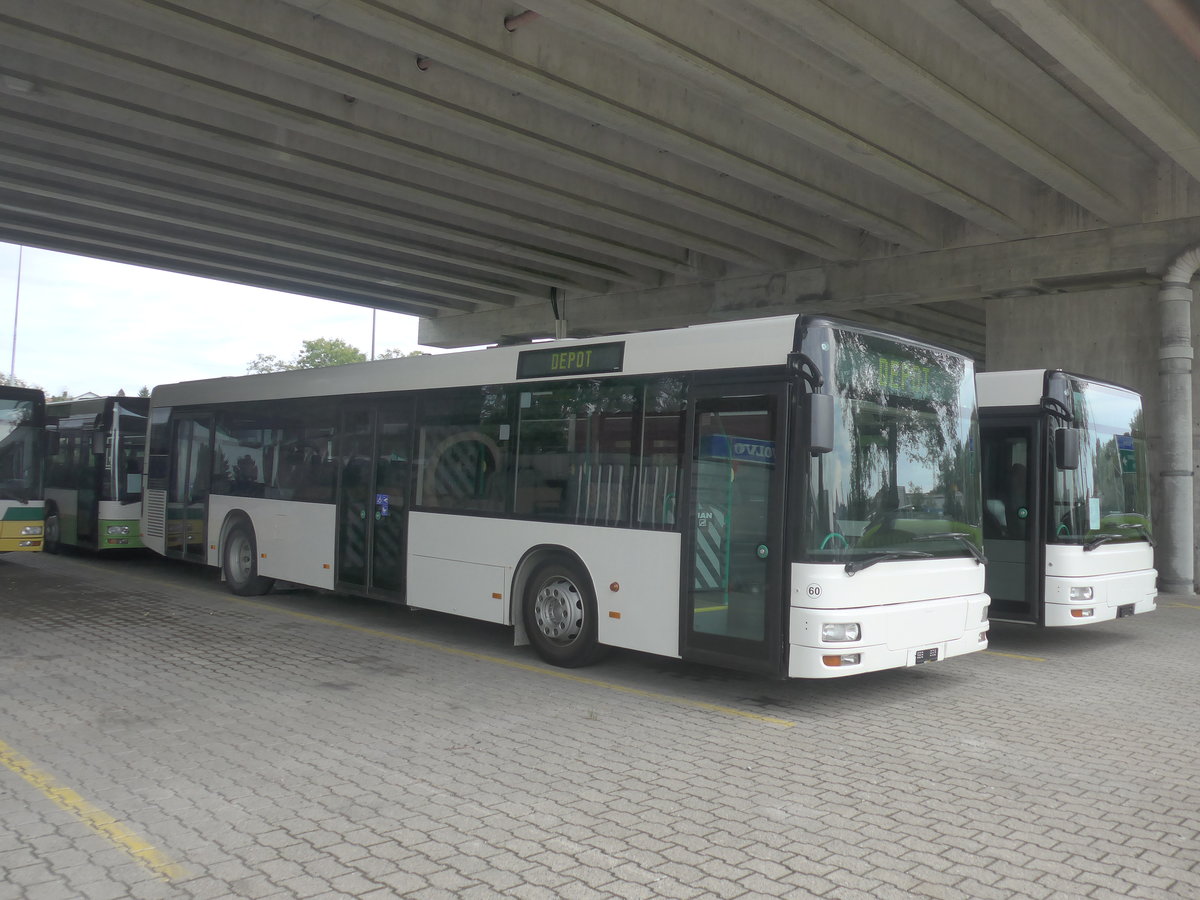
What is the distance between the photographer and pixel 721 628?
738cm

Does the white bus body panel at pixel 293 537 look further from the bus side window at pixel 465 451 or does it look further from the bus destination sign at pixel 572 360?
the bus destination sign at pixel 572 360

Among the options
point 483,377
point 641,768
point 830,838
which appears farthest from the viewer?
point 483,377

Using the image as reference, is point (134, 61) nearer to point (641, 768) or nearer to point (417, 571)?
point (417, 571)

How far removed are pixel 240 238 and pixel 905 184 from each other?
1365cm

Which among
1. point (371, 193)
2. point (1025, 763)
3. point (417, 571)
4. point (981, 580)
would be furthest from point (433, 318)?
point (1025, 763)

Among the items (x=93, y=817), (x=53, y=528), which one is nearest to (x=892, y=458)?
(x=93, y=817)

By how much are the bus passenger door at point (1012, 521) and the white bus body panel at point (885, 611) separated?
105 inches

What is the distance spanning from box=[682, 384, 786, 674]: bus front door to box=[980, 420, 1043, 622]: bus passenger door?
435 cm

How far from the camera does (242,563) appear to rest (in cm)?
1333

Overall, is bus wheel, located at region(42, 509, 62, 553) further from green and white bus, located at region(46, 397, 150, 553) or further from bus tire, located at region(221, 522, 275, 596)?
Result: bus tire, located at region(221, 522, 275, 596)

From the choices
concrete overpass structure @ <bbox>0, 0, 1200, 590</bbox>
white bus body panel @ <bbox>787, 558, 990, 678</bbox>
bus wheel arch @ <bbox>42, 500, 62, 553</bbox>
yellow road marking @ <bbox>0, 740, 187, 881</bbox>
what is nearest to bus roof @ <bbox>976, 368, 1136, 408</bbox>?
white bus body panel @ <bbox>787, 558, 990, 678</bbox>

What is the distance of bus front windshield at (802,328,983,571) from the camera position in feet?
22.9

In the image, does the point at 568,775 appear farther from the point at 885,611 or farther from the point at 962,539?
the point at 962,539

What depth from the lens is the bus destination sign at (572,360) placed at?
855 cm
